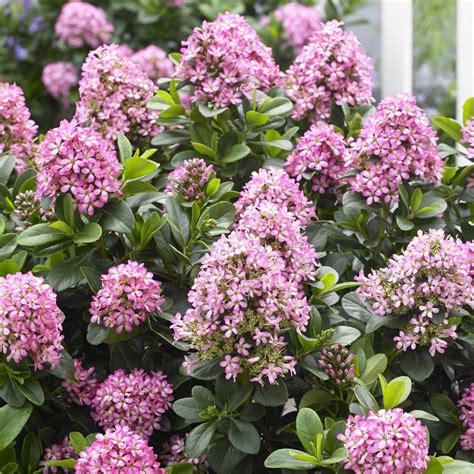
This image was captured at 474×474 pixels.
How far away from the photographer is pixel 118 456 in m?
1.27

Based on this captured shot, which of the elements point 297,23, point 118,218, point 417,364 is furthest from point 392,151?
point 297,23

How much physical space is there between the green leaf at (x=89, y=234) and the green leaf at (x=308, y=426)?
0.40m

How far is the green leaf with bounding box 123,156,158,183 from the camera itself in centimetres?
150

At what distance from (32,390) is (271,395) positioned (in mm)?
363

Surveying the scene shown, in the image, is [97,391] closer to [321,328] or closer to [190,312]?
[190,312]

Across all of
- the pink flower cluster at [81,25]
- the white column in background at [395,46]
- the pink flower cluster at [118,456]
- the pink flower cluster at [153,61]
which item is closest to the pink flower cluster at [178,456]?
the pink flower cluster at [118,456]

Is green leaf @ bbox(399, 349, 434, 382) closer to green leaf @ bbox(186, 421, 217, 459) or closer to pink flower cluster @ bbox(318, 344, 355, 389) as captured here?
pink flower cluster @ bbox(318, 344, 355, 389)

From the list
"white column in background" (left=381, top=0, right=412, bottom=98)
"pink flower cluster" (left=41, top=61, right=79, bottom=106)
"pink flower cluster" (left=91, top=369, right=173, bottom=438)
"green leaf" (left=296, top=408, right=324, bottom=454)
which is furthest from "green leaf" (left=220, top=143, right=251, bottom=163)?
"white column in background" (left=381, top=0, right=412, bottom=98)

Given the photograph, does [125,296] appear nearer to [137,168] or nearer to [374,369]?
[137,168]

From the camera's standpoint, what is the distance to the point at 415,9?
562cm

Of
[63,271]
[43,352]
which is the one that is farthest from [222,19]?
[43,352]

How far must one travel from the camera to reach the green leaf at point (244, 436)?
A: 129 centimetres

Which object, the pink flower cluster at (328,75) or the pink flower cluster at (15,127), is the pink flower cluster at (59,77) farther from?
the pink flower cluster at (328,75)

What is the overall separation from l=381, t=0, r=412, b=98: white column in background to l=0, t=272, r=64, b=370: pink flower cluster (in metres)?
3.16
